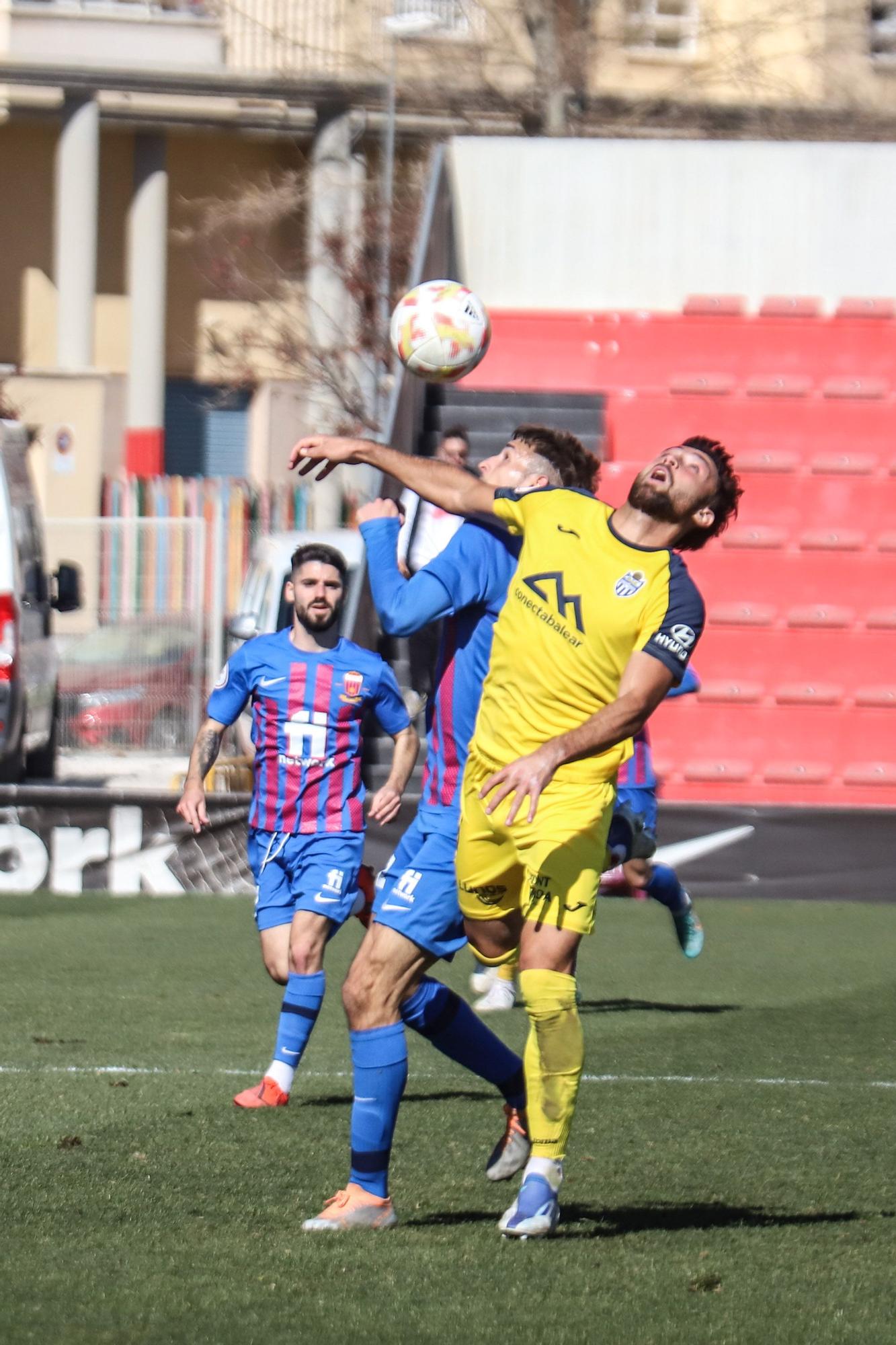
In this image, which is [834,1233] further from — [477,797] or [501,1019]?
[501,1019]

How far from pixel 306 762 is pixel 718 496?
271 cm

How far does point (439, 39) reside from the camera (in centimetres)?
2795

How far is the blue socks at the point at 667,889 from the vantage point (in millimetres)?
9328

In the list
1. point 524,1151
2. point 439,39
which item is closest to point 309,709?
point 524,1151

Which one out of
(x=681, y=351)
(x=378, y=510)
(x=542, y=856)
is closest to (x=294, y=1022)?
(x=378, y=510)

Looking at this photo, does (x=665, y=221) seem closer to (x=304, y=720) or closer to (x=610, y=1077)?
(x=304, y=720)

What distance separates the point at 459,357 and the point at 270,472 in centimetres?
2366

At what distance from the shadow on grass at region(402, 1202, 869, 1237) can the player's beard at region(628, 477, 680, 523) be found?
1651 mm

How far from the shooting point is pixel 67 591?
14180 millimetres

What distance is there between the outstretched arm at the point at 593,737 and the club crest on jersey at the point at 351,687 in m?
2.58

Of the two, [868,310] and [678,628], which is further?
[868,310]

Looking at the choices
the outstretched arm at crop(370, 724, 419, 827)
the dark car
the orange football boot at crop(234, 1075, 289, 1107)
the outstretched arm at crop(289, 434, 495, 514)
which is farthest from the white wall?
the outstretched arm at crop(289, 434, 495, 514)

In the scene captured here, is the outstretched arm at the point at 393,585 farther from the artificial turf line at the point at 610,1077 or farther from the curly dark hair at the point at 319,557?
the artificial turf line at the point at 610,1077

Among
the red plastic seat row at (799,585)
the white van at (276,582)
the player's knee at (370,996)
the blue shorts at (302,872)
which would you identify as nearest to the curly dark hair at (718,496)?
the player's knee at (370,996)
